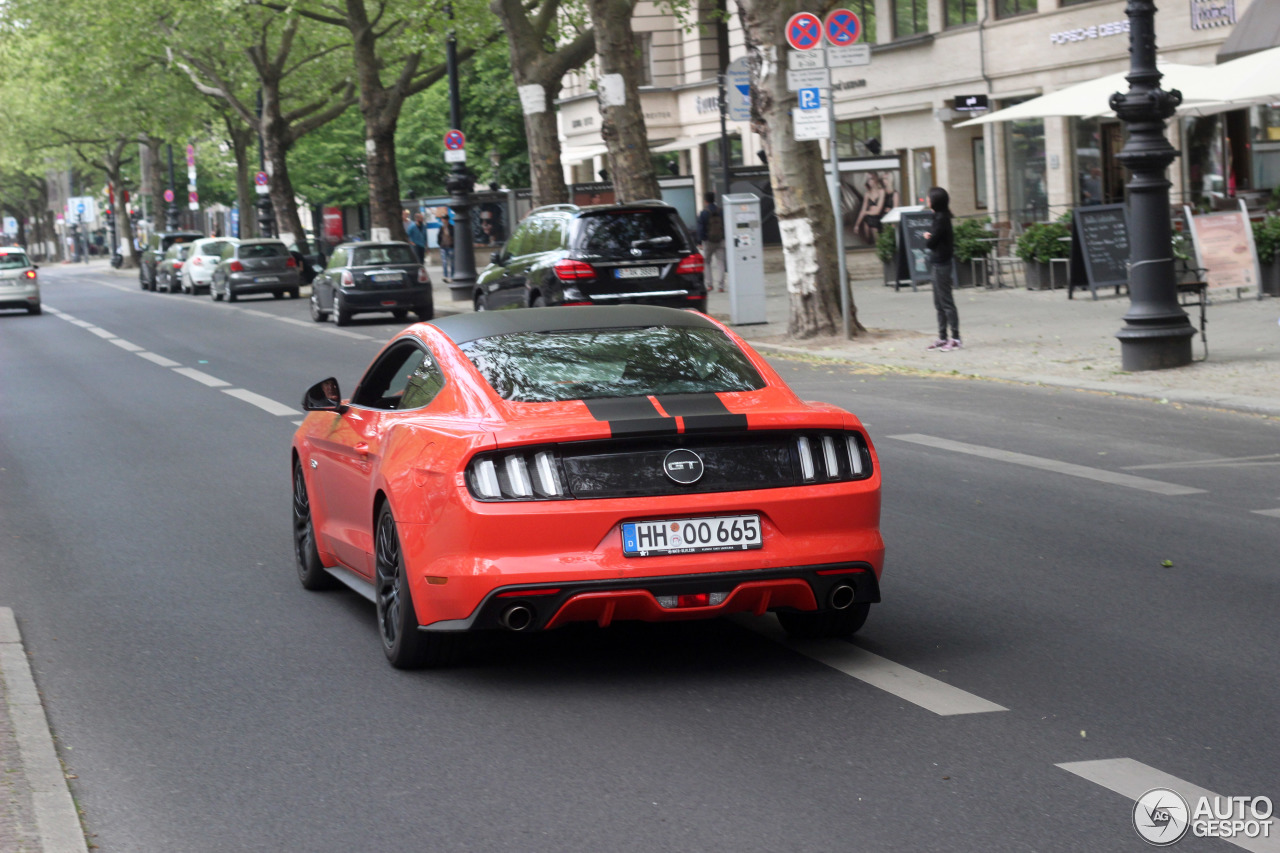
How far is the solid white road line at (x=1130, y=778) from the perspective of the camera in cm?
464

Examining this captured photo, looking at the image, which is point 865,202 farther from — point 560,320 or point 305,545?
point 560,320

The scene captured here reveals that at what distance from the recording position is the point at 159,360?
23.3 meters

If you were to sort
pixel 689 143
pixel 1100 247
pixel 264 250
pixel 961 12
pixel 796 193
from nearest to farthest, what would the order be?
pixel 796 193
pixel 1100 247
pixel 961 12
pixel 264 250
pixel 689 143

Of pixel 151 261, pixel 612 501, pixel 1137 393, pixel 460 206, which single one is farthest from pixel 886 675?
pixel 151 261

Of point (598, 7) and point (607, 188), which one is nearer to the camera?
point (598, 7)

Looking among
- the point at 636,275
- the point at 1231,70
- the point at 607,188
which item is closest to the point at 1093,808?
the point at 636,275

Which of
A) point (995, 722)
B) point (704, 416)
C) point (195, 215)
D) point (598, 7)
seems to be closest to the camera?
point (995, 722)

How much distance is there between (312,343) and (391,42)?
22957 millimetres

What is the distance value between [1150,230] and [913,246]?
14649mm

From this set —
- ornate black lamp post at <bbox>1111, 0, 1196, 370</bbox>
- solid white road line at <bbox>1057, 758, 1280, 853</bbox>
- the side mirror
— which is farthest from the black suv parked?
solid white road line at <bbox>1057, 758, 1280, 853</bbox>

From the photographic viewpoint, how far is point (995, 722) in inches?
213

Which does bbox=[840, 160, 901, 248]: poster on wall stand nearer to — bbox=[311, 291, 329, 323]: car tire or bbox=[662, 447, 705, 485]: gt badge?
bbox=[311, 291, 329, 323]: car tire

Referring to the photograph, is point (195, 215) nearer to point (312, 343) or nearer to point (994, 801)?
point (312, 343)

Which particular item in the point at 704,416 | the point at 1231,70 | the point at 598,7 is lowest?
the point at 704,416
